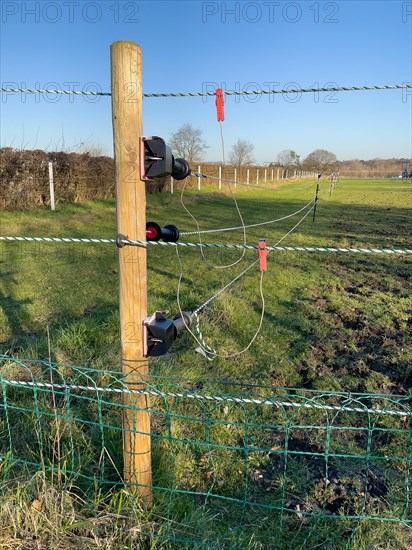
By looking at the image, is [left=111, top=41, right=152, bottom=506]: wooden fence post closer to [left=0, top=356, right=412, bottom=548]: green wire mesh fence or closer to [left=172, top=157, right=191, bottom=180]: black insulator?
[left=0, top=356, right=412, bottom=548]: green wire mesh fence

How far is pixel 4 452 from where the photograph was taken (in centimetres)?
250

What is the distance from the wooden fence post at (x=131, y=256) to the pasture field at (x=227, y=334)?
0.22 m

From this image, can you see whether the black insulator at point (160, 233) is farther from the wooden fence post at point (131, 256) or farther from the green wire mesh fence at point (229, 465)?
the green wire mesh fence at point (229, 465)

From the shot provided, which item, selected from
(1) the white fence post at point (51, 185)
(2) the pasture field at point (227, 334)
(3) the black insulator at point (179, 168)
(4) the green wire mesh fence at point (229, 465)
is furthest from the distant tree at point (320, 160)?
(3) the black insulator at point (179, 168)

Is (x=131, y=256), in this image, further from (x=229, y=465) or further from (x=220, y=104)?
(x=229, y=465)

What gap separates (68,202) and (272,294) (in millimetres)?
11083

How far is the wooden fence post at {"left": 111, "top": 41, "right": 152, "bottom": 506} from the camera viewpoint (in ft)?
5.98

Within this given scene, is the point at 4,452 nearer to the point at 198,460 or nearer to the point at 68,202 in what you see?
the point at 198,460

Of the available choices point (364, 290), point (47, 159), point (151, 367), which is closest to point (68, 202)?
point (47, 159)

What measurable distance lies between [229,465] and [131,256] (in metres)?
1.56

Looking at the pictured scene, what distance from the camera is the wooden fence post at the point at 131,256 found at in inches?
71.8

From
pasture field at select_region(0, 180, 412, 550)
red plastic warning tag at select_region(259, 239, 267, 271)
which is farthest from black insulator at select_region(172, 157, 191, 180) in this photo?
pasture field at select_region(0, 180, 412, 550)

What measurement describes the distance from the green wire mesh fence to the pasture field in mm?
21

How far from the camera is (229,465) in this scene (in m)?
2.71
